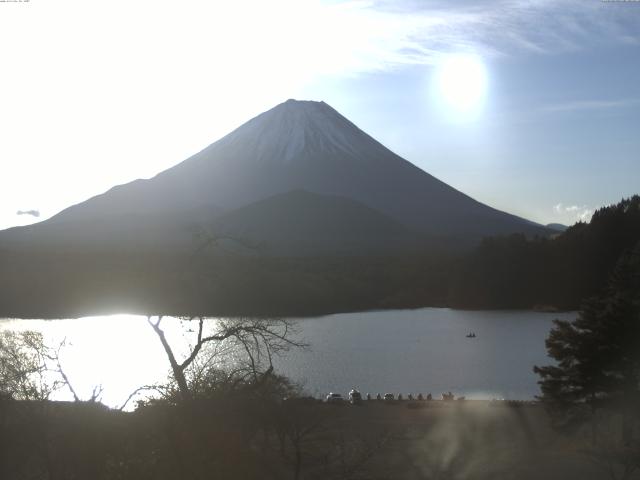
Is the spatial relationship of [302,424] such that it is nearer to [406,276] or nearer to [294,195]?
[406,276]

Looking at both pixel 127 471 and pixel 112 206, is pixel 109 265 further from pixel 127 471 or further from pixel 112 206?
pixel 112 206

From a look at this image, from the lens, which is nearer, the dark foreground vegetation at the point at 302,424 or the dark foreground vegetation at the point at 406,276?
the dark foreground vegetation at the point at 302,424

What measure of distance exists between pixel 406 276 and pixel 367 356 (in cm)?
3382

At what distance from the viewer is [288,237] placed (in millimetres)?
84188

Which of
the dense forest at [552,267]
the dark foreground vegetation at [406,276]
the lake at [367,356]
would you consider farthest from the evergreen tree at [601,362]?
the dense forest at [552,267]

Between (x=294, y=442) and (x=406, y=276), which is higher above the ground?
(x=406, y=276)

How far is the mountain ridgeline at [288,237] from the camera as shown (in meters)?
41.8

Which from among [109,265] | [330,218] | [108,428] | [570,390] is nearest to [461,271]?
[109,265]

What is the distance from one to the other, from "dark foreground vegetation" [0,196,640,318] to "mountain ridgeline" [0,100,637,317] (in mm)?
139

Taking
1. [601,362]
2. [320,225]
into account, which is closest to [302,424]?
[601,362]

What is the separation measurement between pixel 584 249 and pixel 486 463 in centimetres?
4683

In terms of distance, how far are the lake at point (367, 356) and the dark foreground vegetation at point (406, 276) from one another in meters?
5.61

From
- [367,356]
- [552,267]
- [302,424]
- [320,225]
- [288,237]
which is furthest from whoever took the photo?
[320,225]

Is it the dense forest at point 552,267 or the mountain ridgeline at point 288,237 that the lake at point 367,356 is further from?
the dense forest at point 552,267
